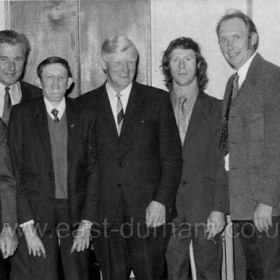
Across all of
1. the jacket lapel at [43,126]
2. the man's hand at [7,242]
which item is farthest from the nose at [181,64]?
the man's hand at [7,242]

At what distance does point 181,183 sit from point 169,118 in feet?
1.39

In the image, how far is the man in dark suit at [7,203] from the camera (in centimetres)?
287

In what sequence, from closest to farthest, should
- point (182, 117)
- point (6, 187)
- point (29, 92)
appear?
1. point (6, 187)
2. point (182, 117)
3. point (29, 92)

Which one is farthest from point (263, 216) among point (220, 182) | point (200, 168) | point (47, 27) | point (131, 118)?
point (47, 27)

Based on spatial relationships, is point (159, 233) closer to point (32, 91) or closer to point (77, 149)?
point (77, 149)

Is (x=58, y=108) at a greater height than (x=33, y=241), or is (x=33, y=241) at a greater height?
(x=58, y=108)

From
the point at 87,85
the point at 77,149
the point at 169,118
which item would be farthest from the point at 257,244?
the point at 87,85

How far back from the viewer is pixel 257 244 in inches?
110

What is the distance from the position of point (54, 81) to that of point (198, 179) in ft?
3.45

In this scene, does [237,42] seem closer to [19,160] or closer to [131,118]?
[131,118]

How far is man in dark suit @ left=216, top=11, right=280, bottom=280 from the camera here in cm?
268

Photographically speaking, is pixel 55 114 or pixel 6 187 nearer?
pixel 6 187

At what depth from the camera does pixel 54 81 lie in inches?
116

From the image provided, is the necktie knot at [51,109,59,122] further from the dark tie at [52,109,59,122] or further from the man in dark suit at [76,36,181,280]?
the man in dark suit at [76,36,181,280]
